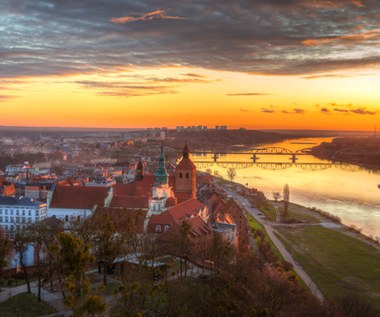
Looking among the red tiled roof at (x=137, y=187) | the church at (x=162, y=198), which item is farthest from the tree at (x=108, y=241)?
the red tiled roof at (x=137, y=187)

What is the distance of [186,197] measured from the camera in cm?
2948

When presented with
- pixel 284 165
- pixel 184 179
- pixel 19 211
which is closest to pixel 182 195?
pixel 184 179

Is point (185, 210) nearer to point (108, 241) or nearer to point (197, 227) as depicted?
point (197, 227)

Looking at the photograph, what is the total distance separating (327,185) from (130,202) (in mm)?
37200

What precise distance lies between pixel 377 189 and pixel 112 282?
4385 centimetres

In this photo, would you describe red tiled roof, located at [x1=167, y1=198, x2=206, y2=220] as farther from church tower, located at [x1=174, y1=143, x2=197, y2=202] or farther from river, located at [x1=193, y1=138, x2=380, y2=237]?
river, located at [x1=193, y1=138, x2=380, y2=237]

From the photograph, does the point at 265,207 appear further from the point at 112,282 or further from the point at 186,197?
the point at 112,282

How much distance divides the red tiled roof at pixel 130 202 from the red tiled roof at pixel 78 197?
632 mm

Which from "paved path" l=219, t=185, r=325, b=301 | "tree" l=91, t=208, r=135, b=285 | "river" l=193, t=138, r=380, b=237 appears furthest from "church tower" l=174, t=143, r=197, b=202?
"tree" l=91, t=208, r=135, b=285

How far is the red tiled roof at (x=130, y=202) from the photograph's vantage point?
2350 centimetres

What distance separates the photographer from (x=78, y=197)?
80.9ft

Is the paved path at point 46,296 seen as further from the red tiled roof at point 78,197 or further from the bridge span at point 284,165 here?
the bridge span at point 284,165

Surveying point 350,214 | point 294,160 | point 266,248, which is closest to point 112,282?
point 266,248

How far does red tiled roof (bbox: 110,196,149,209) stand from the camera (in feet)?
77.1
